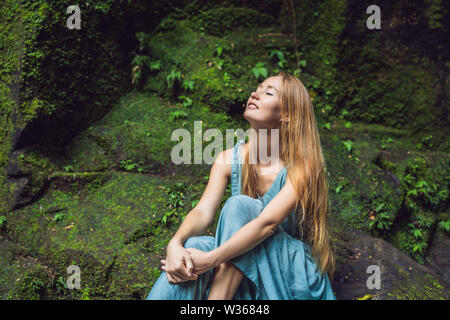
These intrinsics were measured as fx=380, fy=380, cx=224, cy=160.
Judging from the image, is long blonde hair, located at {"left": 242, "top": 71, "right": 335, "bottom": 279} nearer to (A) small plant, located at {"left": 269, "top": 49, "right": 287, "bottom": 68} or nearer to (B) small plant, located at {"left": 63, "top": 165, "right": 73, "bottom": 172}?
(A) small plant, located at {"left": 269, "top": 49, "right": 287, "bottom": 68}

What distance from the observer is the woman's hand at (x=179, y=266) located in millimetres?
2701

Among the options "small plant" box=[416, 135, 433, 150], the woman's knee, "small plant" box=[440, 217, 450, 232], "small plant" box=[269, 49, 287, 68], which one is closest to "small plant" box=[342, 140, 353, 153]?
"small plant" box=[416, 135, 433, 150]

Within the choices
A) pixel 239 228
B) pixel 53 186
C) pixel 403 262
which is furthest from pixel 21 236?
pixel 403 262

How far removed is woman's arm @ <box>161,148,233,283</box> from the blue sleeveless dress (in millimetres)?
93

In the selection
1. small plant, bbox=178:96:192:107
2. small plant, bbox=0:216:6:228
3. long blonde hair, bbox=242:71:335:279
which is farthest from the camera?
small plant, bbox=178:96:192:107

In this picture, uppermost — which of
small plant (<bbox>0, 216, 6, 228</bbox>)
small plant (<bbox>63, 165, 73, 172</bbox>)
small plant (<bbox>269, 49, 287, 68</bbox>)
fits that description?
small plant (<bbox>269, 49, 287, 68</bbox>)

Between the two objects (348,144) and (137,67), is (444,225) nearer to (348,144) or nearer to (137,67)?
(348,144)

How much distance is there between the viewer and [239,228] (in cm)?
284

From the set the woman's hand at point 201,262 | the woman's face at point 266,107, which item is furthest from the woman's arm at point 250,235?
the woman's face at point 266,107

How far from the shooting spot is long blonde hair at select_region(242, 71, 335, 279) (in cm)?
315

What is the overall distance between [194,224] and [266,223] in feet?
2.10

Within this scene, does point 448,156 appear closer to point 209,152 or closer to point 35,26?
point 209,152

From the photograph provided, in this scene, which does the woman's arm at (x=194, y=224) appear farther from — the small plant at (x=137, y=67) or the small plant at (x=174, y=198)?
the small plant at (x=137, y=67)

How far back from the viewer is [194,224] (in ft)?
10.3
